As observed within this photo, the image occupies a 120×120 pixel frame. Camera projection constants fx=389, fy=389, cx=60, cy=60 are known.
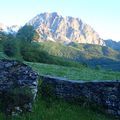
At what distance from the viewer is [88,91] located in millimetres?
18828

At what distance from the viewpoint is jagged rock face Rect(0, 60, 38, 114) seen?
15.7 meters

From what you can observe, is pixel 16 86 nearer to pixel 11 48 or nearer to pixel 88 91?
pixel 88 91

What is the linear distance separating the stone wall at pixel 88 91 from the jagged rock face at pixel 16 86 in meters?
2.50

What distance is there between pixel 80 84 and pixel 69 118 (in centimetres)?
327

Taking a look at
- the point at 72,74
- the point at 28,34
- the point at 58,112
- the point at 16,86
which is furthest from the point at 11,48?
the point at 58,112

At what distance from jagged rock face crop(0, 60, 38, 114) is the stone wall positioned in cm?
250

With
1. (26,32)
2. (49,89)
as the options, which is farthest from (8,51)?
(49,89)

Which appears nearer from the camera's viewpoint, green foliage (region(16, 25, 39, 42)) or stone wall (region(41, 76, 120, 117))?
stone wall (region(41, 76, 120, 117))

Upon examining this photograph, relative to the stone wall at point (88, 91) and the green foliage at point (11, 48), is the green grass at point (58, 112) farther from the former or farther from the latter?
the green foliage at point (11, 48)

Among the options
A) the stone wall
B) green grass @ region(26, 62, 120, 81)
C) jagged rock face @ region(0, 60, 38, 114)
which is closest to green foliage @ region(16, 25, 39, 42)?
green grass @ region(26, 62, 120, 81)

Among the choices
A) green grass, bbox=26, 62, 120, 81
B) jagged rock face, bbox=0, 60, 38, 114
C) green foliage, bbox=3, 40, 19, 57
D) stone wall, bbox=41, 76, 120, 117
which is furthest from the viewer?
green foliage, bbox=3, 40, 19, 57

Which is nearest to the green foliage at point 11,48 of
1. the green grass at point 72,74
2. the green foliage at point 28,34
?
the green foliage at point 28,34

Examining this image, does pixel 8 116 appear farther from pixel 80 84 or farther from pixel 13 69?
pixel 80 84

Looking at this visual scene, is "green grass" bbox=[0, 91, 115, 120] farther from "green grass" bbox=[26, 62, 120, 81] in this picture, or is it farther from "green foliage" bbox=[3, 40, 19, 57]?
"green foliage" bbox=[3, 40, 19, 57]
